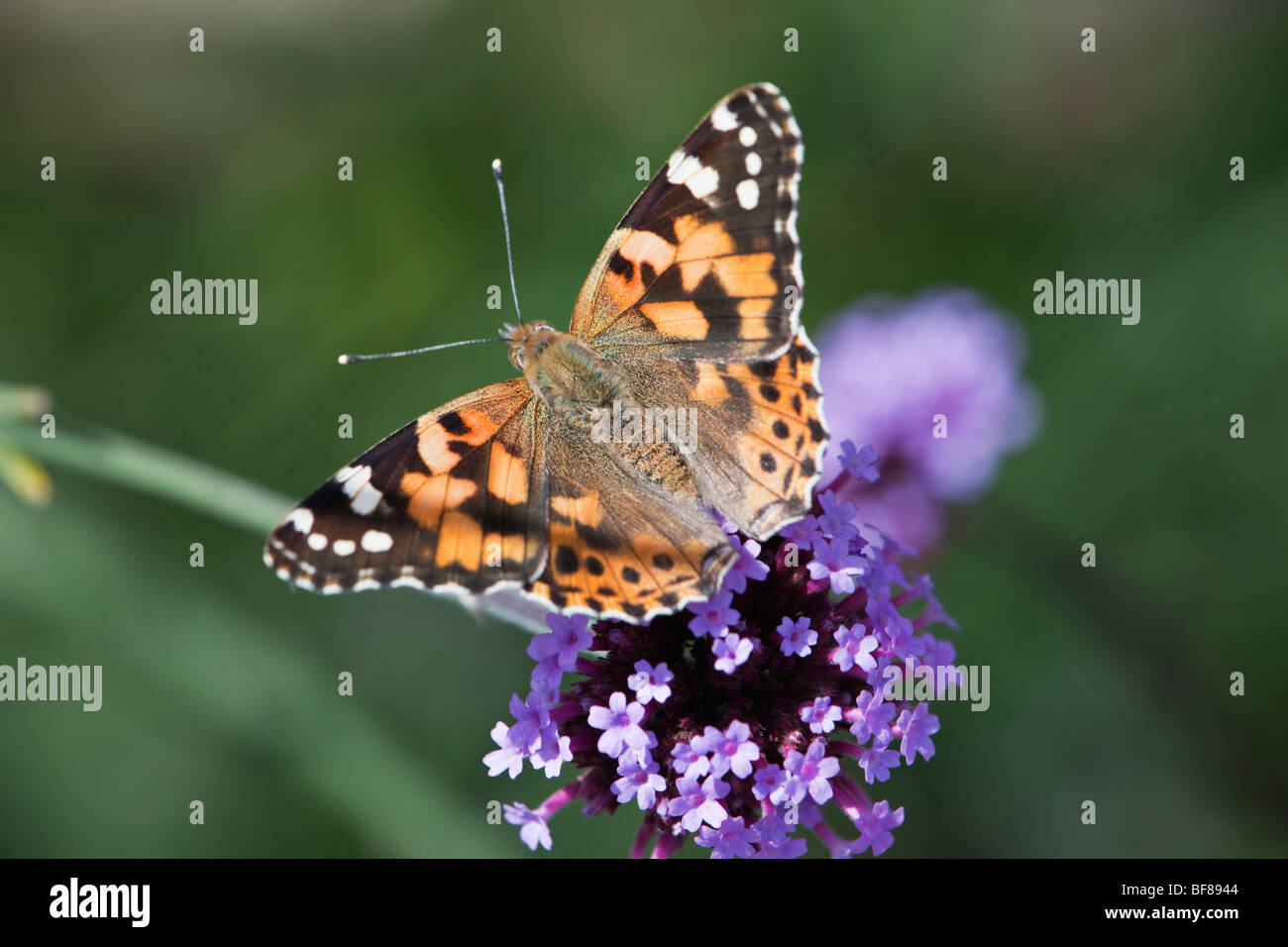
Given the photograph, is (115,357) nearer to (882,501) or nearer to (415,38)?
(415,38)

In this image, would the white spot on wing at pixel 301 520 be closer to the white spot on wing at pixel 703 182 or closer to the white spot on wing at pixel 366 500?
the white spot on wing at pixel 366 500

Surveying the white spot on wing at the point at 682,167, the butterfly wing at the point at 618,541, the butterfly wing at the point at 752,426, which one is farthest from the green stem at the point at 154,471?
the white spot on wing at the point at 682,167

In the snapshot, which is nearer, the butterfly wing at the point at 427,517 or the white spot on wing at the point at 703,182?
the butterfly wing at the point at 427,517

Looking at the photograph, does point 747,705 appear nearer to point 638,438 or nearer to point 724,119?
point 638,438

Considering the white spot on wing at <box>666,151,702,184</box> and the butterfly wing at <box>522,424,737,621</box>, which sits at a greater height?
the white spot on wing at <box>666,151,702,184</box>

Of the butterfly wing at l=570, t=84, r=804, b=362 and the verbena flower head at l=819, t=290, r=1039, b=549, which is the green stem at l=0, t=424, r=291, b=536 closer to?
the butterfly wing at l=570, t=84, r=804, b=362

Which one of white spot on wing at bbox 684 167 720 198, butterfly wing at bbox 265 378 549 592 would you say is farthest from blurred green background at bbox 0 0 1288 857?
white spot on wing at bbox 684 167 720 198
